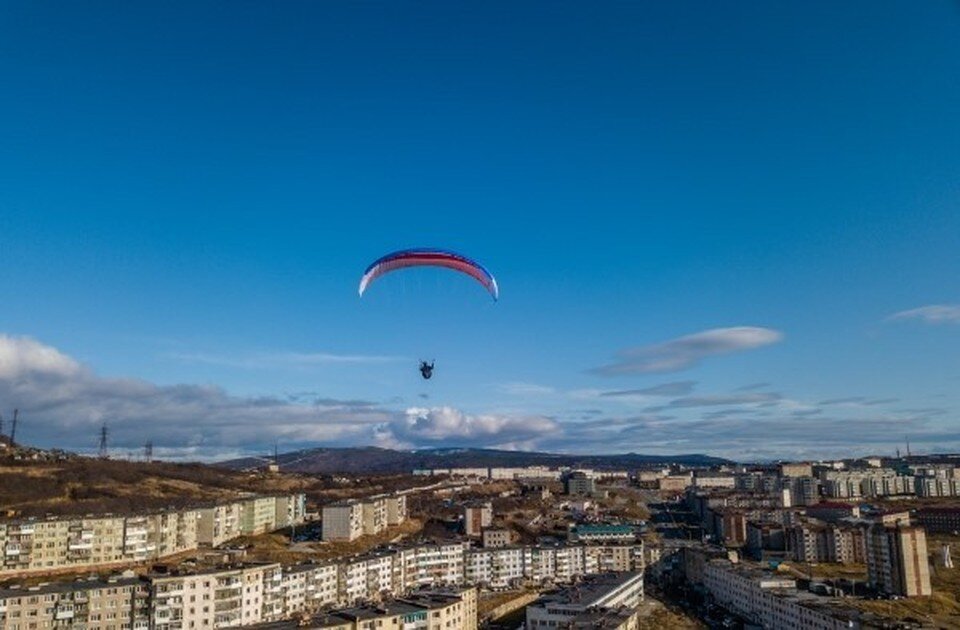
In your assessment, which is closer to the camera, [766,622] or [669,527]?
[766,622]

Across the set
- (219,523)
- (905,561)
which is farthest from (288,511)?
(905,561)

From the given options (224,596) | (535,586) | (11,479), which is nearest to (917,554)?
(535,586)

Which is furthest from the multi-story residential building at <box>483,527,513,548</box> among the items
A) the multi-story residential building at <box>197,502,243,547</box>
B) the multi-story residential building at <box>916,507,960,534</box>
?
the multi-story residential building at <box>916,507,960,534</box>

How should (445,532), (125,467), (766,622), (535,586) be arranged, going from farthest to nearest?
(125,467) → (445,532) → (535,586) → (766,622)

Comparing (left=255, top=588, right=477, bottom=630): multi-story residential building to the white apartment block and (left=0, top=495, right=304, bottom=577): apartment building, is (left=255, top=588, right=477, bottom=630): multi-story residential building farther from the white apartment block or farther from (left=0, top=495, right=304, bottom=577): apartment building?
(left=0, top=495, right=304, bottom=577): apartment building

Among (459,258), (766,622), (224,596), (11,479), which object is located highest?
(459,258)

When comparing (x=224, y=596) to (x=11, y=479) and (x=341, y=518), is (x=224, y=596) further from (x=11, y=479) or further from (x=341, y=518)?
(x=11, y=479)

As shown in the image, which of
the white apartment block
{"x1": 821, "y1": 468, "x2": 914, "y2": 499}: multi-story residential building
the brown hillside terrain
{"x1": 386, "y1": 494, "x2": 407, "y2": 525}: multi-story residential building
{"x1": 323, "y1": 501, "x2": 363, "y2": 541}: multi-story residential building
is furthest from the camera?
{"x1": 821, "y1": 468, "x2": 914, "y2": 499}: multi-story residential building
